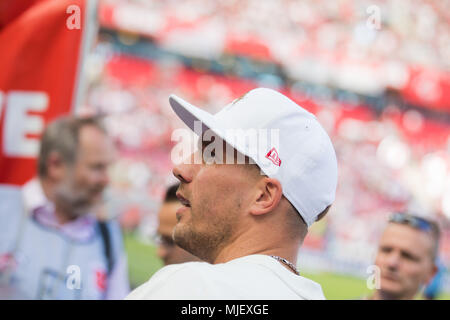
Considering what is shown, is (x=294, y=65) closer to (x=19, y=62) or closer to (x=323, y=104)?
(x=323, y=104)

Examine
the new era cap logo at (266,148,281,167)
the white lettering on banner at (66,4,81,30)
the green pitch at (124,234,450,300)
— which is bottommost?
the green pitch at (124,234,450,300)

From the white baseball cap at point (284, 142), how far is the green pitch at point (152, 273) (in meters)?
7.77

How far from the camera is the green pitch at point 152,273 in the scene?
32.9ft

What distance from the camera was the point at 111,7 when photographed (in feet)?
44.7

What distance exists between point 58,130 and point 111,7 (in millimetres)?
11140

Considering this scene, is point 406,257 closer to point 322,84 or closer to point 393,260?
point 393,260

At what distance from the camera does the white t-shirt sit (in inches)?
45.9

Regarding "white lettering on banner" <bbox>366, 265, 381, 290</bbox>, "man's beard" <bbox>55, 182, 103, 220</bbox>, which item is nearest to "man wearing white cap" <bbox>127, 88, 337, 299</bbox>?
"white lettering on banner" <bbox>366, 265, 381, 290</bbox>

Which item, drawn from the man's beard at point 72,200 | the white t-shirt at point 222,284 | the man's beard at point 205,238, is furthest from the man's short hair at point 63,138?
the white t-shirt at point 222,284

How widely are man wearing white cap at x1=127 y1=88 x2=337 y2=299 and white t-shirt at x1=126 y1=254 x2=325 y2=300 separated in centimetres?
7

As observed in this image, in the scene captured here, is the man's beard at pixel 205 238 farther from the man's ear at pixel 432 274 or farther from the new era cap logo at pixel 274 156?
the man's ear at pixel 432 274

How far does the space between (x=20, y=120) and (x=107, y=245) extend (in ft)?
2.40

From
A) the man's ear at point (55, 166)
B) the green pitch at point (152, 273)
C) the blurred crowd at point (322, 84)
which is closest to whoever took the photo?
the man's ear at point (55, 166)

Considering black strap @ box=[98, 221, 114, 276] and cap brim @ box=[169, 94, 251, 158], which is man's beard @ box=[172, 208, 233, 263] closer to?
cap brim @ box=[169, 94, 251, 158]
